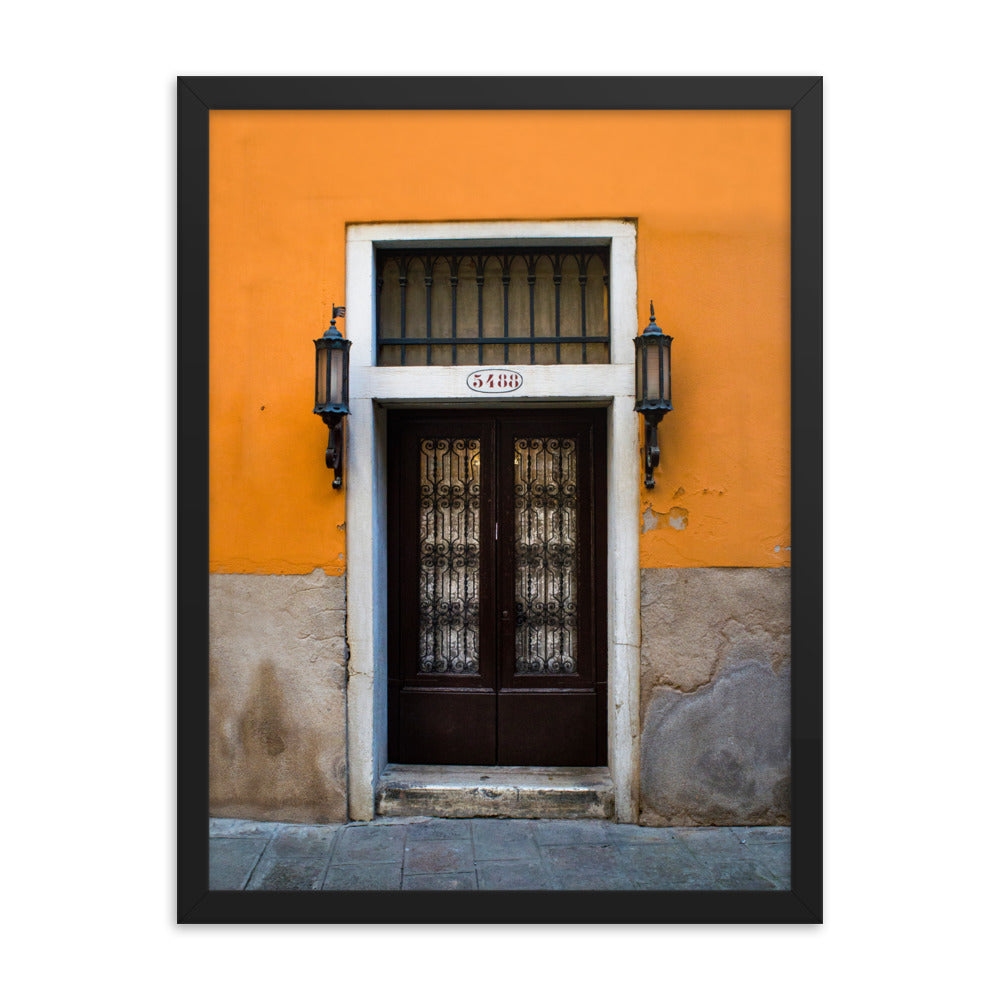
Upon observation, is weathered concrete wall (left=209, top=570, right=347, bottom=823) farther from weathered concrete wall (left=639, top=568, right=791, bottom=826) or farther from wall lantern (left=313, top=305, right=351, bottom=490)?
weathered concrete wall (left=639, top=568, right=791, bottom=826)

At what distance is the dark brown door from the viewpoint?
397cm

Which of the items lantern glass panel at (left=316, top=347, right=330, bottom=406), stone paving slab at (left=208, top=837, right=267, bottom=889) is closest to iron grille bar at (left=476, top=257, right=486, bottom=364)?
lantern glass panel at (left=316, top=347, right=330, bottom=406)

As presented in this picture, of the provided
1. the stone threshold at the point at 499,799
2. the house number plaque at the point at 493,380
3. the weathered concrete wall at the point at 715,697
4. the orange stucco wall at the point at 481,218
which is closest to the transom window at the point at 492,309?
the house number plaque at the point at 493,380

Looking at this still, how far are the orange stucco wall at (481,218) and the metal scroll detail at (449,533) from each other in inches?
25.6

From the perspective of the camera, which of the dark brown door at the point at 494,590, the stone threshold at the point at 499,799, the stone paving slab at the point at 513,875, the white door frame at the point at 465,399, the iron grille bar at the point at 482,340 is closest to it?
the stone paving slab at the point at 513,875

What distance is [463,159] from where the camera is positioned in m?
3.39

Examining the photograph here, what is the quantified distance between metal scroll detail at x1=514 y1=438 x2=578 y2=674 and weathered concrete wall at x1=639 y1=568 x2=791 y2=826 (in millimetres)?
604

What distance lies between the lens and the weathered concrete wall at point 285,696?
3562 mm

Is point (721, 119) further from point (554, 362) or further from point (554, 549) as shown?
point (554, 549)

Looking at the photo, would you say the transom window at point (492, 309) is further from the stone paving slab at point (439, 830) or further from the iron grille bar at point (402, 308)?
the stone paving slab at point (439, 830)
